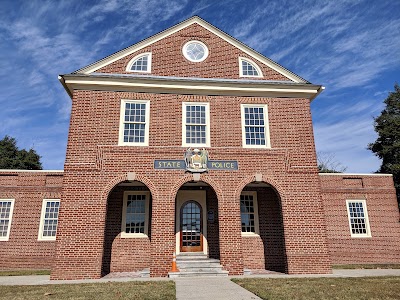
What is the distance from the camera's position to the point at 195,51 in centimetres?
1506

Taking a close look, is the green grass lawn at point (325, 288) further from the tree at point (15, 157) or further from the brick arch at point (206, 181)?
the tree at point (15, 157)

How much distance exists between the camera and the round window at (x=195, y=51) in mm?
14883

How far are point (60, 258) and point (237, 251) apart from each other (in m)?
7.01

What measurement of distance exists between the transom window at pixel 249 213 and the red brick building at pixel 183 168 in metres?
0.05

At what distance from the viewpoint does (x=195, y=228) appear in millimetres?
14062

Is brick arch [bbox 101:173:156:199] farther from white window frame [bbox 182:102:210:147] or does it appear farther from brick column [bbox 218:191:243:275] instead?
brick column [bbox 218:191:243:275]

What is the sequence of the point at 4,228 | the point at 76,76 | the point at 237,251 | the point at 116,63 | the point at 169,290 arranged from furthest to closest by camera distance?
the point at 4,228 → the point at 116,63 → the point at 76,76 → the point at 237,251 → the point at 169,290

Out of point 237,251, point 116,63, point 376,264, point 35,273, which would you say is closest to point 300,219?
point 237,251

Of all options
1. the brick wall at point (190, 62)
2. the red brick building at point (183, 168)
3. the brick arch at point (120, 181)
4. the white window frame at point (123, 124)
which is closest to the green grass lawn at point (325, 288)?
the red brick building at point (183, 168)

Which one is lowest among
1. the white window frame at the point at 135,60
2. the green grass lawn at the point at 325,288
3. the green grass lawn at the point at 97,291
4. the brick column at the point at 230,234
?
the green grass lawn at the point at 325,288

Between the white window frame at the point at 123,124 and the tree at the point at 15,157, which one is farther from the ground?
the tree at the point at 15,157

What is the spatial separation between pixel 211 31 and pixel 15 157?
3136cm

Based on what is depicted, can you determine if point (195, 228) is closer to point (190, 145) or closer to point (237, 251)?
point (237, 251)

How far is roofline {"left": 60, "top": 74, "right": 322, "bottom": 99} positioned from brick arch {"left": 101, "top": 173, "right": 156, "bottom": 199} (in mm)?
4067
